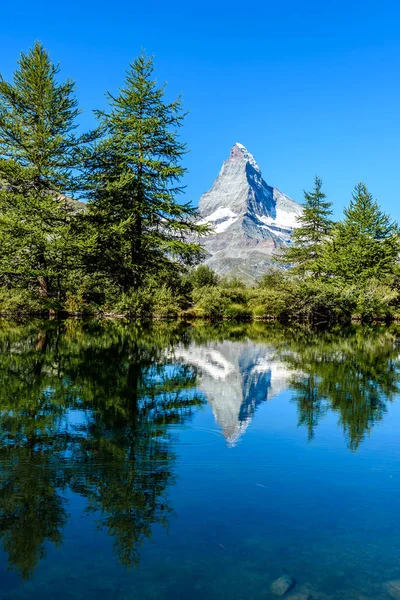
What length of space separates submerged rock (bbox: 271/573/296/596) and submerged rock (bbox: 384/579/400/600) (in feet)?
1.43

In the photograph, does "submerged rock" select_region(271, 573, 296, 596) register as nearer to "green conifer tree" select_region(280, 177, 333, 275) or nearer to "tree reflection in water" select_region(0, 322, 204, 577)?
"tree reflection in water" select_region(0, 322, 204, 577)

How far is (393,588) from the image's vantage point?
2193mm

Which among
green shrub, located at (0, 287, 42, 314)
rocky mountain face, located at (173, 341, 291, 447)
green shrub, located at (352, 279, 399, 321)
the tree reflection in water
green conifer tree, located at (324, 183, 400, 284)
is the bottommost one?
the tree reflection in water

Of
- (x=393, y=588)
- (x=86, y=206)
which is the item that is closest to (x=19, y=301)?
(x=86, y=206)

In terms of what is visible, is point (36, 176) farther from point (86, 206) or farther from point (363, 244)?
point (363, 244)

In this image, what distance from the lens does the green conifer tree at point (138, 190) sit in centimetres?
2223

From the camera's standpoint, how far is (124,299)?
943 inches

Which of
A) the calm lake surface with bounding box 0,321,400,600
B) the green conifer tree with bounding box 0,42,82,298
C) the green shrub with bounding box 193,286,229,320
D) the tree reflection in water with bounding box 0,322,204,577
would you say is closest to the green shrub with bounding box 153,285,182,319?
the green shrub with bounding box 193,286,229,320

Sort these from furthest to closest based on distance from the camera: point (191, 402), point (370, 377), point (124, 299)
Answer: point (124, 299), point (370, 377), point (191, 402)

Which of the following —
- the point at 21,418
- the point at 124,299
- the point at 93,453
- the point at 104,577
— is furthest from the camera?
the point at 124,299

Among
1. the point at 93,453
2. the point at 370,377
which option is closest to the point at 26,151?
the point at 370,377

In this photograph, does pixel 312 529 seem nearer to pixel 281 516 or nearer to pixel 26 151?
pixel 281 516

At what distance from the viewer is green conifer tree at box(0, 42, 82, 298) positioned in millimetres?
20469

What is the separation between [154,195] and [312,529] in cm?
2104
